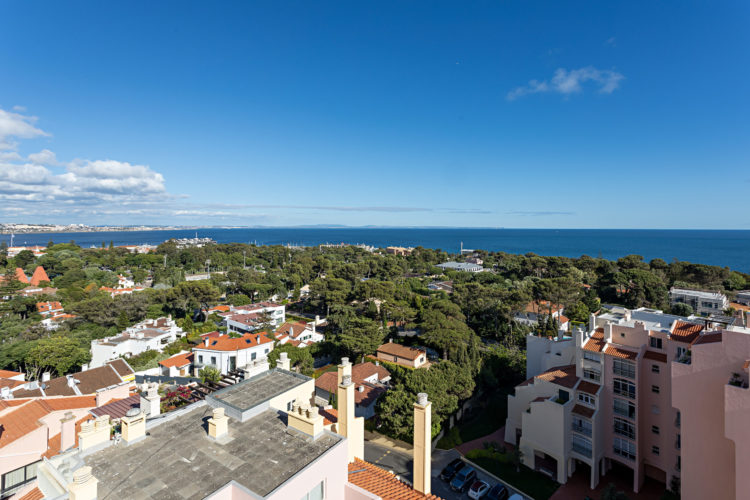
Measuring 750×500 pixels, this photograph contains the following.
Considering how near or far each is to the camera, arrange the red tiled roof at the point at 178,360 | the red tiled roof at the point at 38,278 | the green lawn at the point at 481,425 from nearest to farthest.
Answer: the green lawn at the point at 481,425, the red tiled roof at the point at 178,360, the red tiled roof at the point at 38,278

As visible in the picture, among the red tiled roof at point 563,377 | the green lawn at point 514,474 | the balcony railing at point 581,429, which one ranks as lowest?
Result: the green lawn at point 514,474

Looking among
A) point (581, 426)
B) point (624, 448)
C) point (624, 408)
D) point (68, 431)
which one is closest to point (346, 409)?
point (68, 431)

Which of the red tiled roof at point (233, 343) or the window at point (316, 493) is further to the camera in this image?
the red tiled roof at point (233, 343)

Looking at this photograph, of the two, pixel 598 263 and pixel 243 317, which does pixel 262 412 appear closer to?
pixel 243 317

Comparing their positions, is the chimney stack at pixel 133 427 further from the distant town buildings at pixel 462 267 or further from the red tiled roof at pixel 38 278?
the distant town buildings at pixel 462 267

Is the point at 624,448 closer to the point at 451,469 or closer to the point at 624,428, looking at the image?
the point at 624,428

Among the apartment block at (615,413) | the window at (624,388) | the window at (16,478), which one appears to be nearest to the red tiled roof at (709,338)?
the apartment block at (615,413)

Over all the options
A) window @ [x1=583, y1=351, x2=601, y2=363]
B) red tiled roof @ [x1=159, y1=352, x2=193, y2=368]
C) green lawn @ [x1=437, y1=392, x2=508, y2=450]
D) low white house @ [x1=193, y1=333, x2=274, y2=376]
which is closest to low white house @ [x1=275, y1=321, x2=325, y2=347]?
low white house @ [x1=193, y1=333, x2=274, y2=376]
